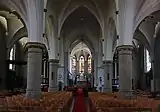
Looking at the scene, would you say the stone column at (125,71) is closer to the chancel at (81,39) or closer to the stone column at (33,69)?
the chancel at (81,39)

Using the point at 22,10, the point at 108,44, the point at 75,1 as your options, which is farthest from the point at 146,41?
the point at 22,10

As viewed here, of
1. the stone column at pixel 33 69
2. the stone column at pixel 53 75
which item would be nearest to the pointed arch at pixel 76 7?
the stone column at pixel 53 75

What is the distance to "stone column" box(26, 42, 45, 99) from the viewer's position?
56.3ft

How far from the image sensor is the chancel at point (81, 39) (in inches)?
496

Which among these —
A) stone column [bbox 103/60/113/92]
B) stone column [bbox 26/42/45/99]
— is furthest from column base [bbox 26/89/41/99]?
stone column [bbox 103/60/113/92]

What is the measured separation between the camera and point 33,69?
680 inches

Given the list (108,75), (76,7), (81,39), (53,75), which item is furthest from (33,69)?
(81,39)

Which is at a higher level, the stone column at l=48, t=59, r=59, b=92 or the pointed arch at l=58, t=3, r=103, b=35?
the pointed arch at l=58, t=3, r=103, b=35

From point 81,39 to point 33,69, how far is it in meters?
30.4

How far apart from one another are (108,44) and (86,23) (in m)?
10.6

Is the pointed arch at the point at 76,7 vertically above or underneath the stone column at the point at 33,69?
above

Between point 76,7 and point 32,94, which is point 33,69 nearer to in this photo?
point 32,94

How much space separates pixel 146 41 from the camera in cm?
3219

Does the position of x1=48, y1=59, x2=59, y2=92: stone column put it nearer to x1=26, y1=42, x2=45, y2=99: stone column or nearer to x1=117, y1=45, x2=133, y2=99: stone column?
x1=26, y1=42, x2=45, y2=99: stone column
